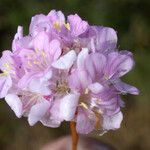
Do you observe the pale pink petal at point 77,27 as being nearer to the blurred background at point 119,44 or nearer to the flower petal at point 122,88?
the flower petal at point 122,88

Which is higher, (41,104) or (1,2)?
(41,104)

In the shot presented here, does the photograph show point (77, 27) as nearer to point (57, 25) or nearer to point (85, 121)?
point (57, 25)

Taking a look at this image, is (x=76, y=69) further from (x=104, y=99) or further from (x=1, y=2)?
(x=1, y=2)

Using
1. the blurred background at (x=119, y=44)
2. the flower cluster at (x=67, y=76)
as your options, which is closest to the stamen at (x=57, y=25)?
the flower cluster at (x=67, y=76)

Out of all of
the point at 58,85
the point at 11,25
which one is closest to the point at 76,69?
the point at 58,85

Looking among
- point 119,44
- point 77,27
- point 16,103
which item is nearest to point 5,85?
point 16,103

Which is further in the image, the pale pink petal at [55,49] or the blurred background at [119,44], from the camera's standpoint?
the blurred background at [119,44]
